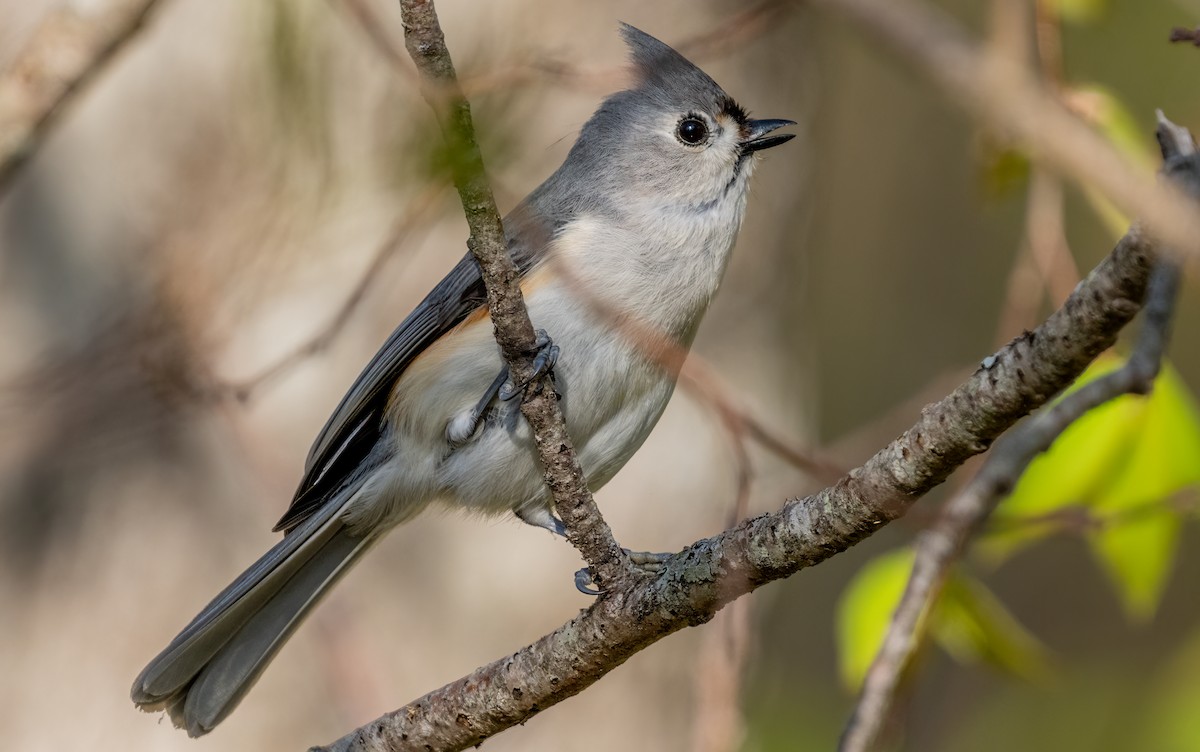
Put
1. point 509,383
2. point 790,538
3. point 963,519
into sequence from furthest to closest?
point 509,383 → point 963,519 → point 790,538

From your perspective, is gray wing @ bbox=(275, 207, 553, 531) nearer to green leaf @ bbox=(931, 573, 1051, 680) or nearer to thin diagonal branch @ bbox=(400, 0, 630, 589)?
thin diagonal branch @ bbox=(400, 0, 630, 589)

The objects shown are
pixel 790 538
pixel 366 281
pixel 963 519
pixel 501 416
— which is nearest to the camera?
pixel 790 538

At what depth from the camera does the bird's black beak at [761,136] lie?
2.68 metres

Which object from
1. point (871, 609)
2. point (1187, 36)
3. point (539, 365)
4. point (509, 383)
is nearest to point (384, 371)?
point (509, 383)

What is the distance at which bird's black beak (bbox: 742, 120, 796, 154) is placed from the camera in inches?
106

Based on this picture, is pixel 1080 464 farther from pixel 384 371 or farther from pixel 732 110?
pixel 384 371

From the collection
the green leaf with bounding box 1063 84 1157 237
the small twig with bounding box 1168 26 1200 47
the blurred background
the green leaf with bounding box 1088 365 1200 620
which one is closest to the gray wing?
the blurred background

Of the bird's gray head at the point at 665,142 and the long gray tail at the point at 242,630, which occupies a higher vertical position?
the bird's gray head at the point at 665,142

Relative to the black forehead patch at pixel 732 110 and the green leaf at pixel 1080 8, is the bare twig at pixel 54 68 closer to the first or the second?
the black forehead patch at pixel 732 110

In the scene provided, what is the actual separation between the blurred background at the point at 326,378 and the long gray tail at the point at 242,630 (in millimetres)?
352

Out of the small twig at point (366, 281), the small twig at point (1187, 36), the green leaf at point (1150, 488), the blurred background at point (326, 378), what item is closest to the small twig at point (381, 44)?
the blurred background at point (326, 378)

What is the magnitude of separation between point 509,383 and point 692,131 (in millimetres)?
866

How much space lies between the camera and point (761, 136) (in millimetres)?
2719

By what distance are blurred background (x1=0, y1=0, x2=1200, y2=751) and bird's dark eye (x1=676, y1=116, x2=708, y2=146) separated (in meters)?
0.17
